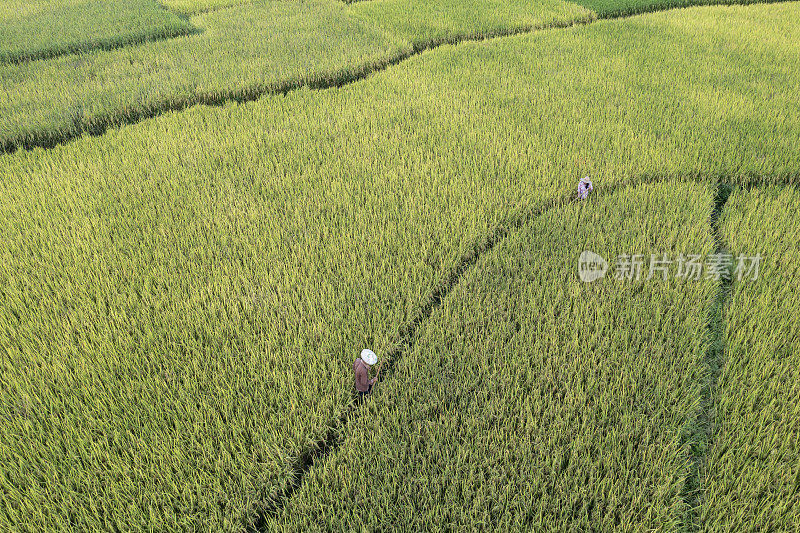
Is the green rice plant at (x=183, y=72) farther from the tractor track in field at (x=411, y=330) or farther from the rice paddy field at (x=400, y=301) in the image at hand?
the tractor track in field at (x=411, y=330)

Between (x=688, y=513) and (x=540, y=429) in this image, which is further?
(x=540, y=429)

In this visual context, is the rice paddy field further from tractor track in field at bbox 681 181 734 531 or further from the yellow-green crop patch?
the yellow-green crop patch

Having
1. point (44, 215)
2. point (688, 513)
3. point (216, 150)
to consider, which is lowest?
point (688, 513)

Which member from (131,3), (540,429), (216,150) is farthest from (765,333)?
(131,3)

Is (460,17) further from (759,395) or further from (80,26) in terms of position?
(759,395)

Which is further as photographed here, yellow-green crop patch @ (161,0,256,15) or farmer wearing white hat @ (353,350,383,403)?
yellow-green crop patch @ (161,0,256,15)

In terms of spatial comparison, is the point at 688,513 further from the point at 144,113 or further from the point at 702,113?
the point at 144,113

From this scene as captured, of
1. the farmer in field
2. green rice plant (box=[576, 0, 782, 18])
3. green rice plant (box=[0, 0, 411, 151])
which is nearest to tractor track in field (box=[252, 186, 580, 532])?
the farmer in field
